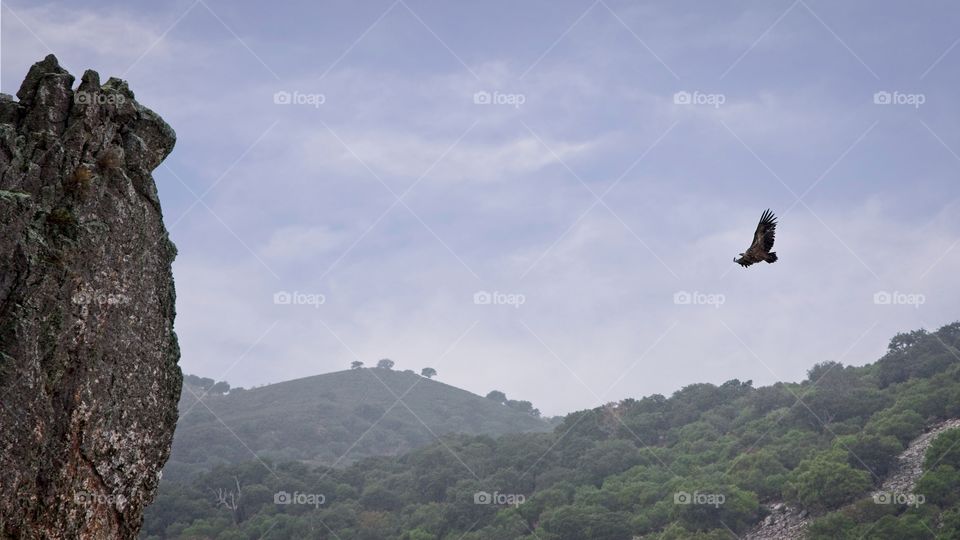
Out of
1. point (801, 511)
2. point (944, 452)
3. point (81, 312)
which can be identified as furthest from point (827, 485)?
point (81, 312)

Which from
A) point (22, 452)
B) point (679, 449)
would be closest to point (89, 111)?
point (22, 452)

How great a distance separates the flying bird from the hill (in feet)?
290

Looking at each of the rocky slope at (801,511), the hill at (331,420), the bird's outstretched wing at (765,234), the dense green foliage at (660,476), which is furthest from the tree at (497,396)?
the bird's outstretched wing at (765,234)

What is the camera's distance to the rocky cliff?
25.7 ft

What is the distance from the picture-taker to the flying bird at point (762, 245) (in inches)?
450

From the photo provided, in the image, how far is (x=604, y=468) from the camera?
66562 mm

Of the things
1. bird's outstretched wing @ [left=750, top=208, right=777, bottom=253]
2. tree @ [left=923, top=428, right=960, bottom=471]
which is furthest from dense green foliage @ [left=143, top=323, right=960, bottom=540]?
bird's outstretched wing @ [left=750, top=208, right=777, bottom=253]

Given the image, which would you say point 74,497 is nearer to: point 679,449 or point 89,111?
point 89,111

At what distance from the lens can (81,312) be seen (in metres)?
8.48

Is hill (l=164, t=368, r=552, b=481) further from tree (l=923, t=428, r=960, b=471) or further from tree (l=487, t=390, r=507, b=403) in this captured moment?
tree (l=923, t=428, r=960, b=471)

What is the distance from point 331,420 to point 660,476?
8864 centimetres

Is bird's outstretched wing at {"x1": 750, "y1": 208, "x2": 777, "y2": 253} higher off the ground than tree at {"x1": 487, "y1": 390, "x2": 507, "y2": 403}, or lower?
lower

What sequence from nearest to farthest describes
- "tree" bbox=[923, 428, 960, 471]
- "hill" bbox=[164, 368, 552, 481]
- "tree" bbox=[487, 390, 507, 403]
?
"tree" bbox=[923, 428, 960, 471] < "hill" bbox=[164, 368, 552, 481] < "tree" bbox=[487, 390, 507, 403]

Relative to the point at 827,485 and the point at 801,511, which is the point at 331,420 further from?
the point at 827,485
